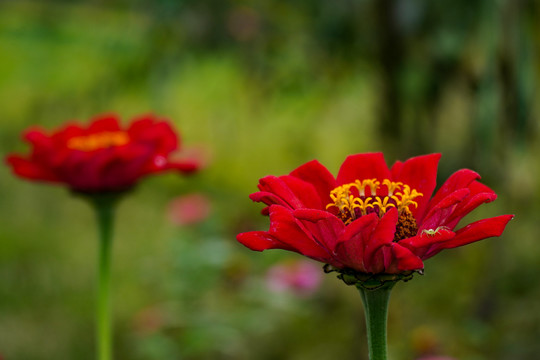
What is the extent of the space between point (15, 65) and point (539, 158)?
375 cm

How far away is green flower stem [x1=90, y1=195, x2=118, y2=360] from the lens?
1.77 ft

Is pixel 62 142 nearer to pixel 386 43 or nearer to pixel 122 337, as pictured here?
pixel 386 43

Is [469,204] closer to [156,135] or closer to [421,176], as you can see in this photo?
[421,176]

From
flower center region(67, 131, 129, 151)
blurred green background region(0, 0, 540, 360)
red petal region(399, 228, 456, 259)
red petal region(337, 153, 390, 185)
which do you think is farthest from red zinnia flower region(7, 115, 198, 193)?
blurred green background region(0, 0, 540, 360)

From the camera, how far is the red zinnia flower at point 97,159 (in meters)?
0.57

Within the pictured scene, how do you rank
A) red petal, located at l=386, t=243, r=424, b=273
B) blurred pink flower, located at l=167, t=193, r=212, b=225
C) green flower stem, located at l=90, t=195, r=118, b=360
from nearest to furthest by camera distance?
red petal, located at l=386, t=243, r=424, b=273 → green flower stem, located at l=90, t=195, r=118, b=360 → blurred pink flower, located at l=167, t=193, r=212, b=225

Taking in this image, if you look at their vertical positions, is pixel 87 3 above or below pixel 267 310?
above

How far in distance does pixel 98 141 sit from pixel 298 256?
52.9 inches

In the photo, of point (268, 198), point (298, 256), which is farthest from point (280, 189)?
point (298, 256)

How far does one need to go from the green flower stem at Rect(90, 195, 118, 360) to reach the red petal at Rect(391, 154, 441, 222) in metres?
0.27

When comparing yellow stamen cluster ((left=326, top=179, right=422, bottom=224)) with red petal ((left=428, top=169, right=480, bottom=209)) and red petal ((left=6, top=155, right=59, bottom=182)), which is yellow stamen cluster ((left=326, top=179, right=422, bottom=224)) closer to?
red petal ((left=428, top=169, right=480, bottom=209))

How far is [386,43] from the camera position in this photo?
3.76 ft

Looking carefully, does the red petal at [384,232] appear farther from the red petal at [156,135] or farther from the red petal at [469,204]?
the red petal at [156,135]

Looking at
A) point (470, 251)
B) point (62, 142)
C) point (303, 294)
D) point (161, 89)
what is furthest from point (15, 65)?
point (62, 142)
